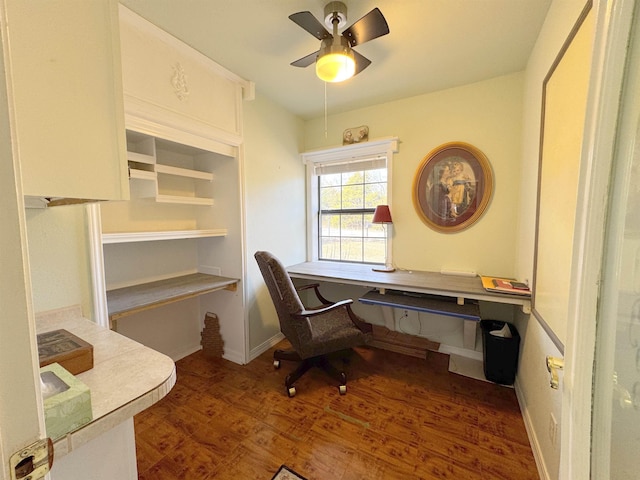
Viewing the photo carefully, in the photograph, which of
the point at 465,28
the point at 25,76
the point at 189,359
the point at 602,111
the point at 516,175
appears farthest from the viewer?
the point at 189,359

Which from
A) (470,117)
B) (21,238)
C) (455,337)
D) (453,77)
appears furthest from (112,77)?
(455,337)

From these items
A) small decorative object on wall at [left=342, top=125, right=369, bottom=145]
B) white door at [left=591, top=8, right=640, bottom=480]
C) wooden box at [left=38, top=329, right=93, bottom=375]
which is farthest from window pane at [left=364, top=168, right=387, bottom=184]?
wooden box at [left=38, top=329, right=93, bottom=375]

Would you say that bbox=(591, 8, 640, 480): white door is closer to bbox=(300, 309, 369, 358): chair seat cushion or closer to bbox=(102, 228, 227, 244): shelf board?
bbox=(300, 309, 369, 358): chair seat cushion

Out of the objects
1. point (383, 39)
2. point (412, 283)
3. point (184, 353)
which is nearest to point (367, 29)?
point (383, 39)

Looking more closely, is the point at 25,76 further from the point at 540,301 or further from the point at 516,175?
the point at 516,175

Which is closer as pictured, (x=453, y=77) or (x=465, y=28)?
(x=465, y=28)

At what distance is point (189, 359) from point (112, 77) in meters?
2.47

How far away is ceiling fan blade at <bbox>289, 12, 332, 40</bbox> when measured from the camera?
1288 mm

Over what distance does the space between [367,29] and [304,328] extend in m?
1.89

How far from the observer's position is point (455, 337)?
2490 millimetres

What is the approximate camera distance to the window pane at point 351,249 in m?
3.03

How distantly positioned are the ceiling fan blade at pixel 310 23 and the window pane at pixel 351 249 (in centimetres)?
200

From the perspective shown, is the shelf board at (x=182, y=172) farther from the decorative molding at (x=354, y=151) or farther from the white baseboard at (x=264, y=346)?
the white baseboard at (x=264, y=346)

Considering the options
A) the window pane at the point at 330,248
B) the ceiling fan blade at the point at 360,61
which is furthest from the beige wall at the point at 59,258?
the window pane at the point at 330,248
